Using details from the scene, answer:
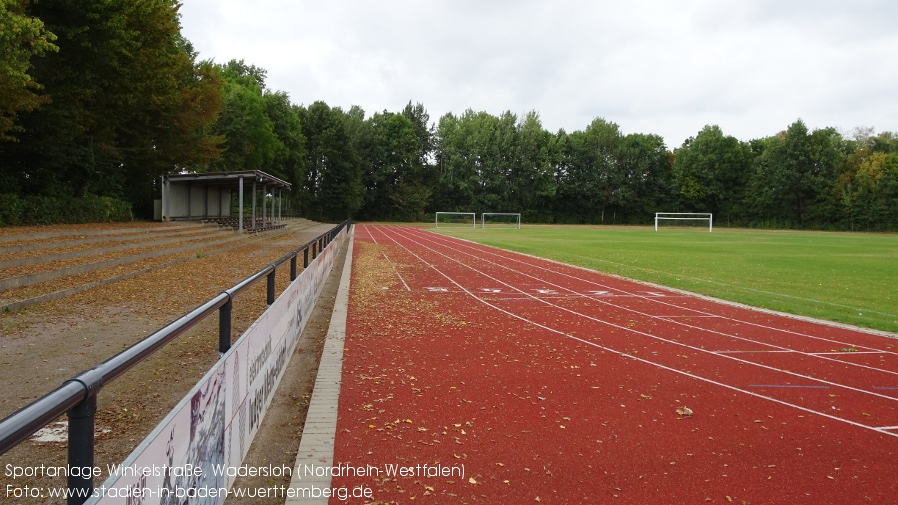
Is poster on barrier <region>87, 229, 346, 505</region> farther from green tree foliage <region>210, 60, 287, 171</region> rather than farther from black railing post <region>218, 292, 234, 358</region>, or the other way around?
green tree foliage <region>210, 60, 287, 171</region>

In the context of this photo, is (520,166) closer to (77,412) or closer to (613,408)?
(613,408)

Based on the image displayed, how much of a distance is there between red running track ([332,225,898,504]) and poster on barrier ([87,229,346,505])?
28.9 inches

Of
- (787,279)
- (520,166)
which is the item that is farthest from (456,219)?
(787,279)

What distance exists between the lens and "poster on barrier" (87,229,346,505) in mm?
2182

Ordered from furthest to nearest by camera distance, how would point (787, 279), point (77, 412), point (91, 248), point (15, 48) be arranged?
1. point (787, 279)
2. point (91, 248)
3. point (15, 48)
4. point (77, 412)

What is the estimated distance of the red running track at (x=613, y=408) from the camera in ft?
13.3

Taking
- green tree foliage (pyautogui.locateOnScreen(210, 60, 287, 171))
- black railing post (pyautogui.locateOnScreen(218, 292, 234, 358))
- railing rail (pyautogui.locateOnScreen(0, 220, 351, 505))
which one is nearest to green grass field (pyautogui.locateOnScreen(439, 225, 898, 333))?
black railing post (pyautogui.locateOnScreen(218, 292, 234, 358))

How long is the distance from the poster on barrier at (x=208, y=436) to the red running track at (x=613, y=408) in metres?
0.74

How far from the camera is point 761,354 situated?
8.08 meters

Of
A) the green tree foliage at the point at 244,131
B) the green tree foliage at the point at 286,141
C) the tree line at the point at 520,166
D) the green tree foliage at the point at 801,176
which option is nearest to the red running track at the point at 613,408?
the tree line at the point at 520,166

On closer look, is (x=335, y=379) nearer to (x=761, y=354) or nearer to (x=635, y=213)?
(x=761, y=354)

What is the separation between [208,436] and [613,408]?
383 cm

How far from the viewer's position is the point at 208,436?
126 inches

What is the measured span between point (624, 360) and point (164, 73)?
2481 cm
